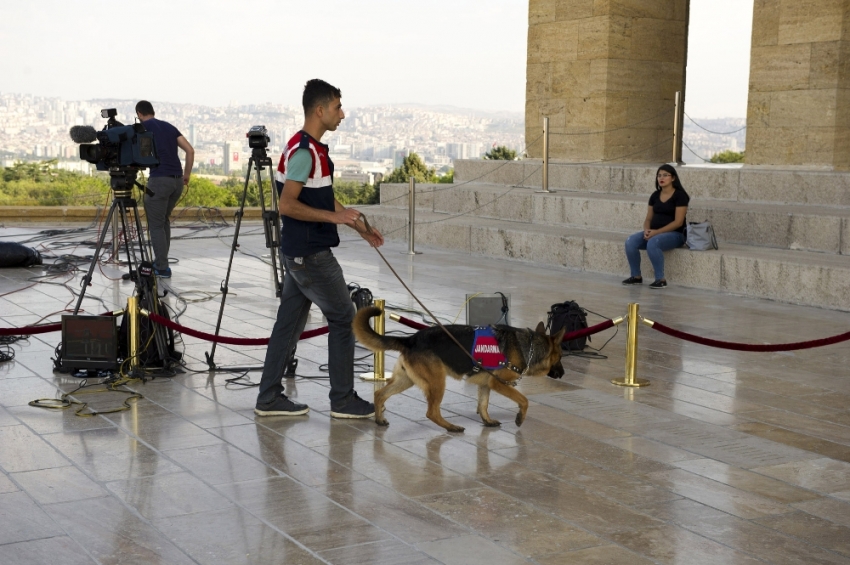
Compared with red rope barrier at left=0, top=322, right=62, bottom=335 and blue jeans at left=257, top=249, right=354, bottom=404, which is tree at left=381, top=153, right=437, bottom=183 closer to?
red rope barrier at left=0, top=322, right=62, bottom=335

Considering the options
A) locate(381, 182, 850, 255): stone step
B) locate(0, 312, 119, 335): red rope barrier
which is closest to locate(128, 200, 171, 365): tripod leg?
locate(0, 312, 119, 335): red rope barrier

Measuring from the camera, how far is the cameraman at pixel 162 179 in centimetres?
1152

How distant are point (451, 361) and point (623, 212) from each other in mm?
8544

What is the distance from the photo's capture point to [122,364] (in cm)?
702

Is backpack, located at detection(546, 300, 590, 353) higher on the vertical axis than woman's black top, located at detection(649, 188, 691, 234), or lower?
lower

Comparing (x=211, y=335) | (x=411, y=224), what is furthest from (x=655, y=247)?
(x=211, y=335)

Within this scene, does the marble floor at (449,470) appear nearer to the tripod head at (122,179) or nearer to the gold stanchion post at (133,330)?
the gold stanchion post at (133,330)

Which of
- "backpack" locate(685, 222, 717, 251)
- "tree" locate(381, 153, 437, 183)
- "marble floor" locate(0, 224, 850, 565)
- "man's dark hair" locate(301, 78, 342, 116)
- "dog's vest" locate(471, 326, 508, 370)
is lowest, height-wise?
"marble floor" locate(0, 224, 850, 565)

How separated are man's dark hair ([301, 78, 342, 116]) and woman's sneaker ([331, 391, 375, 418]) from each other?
1641 mm

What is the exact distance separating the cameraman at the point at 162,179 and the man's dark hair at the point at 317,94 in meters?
6.17

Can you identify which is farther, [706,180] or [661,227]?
[706,180]

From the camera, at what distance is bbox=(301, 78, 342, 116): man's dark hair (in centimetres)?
566

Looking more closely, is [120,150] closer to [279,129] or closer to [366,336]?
[366,336]

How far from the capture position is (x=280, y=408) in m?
6.08
